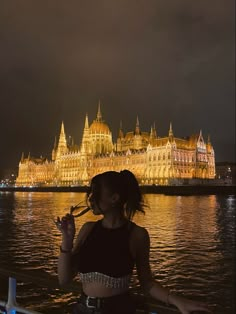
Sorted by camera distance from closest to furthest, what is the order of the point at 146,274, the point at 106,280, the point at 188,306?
the point at 188,306 < the point at 106,280 < the point at 146,274

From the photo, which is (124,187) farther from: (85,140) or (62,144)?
(62,144)

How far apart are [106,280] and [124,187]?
508 millimetres

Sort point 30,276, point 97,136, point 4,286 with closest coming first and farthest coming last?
point 30,276
point 4,286
point 97,136

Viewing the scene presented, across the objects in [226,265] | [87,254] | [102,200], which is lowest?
[226,265]

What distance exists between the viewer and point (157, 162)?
9969cm

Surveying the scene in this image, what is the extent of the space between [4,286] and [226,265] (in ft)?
20.4

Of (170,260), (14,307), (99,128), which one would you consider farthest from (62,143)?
(14,307)

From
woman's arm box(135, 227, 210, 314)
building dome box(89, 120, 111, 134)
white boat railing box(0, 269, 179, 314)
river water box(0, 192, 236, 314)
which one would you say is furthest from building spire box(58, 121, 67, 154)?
woman's arm box(135, 227, 210, 314)

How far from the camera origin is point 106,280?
6.82 ft

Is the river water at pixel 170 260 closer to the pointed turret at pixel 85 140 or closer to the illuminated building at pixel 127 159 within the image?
the illuminated building at pixel 127 159

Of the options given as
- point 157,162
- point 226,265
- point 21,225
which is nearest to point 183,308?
point 226,265

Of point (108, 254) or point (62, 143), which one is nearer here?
Result: point (108, 254)

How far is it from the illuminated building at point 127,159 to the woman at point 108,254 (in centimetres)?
8536

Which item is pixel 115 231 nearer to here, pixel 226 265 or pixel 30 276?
pixel 30 276
